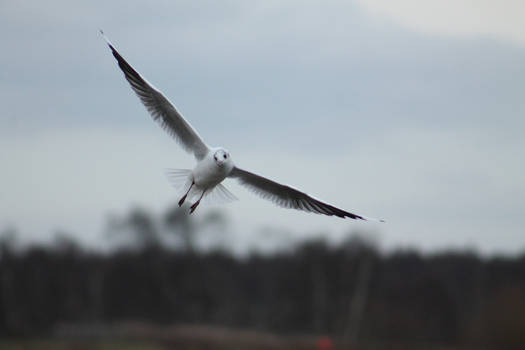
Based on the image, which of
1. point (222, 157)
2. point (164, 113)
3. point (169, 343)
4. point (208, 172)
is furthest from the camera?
point (169, 343)

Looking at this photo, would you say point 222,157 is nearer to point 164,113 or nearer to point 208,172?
point 208,172

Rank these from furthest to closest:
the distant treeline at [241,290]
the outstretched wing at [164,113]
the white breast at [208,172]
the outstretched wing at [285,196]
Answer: the distant treeline at [241,290], the outstretched wing at [285,196], the outstretched wing at [164,113], the white breast at [208,172]

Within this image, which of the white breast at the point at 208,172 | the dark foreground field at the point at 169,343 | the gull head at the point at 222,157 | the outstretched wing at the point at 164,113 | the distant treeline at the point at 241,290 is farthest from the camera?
the distant treeline at the point at 241,290

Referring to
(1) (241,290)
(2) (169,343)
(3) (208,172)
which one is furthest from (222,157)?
(1) (241,290)

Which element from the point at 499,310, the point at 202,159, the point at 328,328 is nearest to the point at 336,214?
the point at 202,159

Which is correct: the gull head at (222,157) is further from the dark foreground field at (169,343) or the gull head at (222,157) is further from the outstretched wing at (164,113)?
the dark foreground field at (169,343)

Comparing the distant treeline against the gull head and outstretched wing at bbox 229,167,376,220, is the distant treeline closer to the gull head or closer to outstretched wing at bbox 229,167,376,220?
outstretched wing at bbox 229,167,376,220

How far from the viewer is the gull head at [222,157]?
10406 millimetres

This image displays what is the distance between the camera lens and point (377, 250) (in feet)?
172

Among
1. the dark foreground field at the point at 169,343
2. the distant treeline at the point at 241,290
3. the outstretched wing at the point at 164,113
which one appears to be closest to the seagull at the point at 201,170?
the outstretched wing at the point at 164,113

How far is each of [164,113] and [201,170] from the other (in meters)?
0.95

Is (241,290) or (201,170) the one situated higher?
(241,290)

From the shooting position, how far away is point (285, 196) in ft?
38.0

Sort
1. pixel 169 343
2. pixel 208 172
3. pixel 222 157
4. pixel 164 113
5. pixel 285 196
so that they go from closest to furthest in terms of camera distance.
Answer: pixel 222 157 < pixel 208 172 < pixel 164 113 < pixel 285 196 < pixel 169 343
